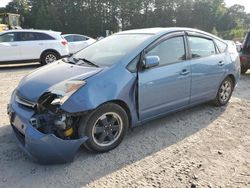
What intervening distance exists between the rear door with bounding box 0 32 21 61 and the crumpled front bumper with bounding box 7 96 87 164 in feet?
29.0

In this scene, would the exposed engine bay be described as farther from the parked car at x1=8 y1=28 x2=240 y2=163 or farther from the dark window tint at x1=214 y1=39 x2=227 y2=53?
the dark window tint at x1=214 y1=39 x2=227 y2=53

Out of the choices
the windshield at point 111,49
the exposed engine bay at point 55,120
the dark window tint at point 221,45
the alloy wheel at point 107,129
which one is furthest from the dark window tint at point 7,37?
the alloy wheel at point 107,129

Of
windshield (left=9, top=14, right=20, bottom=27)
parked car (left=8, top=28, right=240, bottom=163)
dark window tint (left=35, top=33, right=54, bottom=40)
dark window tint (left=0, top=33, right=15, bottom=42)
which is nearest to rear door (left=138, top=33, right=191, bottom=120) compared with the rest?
parked car (left=8, top=28, right=240, bottom=163)

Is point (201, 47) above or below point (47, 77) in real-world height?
above

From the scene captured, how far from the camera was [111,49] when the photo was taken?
4711mm

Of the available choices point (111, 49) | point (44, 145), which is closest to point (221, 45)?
point (111, 49)

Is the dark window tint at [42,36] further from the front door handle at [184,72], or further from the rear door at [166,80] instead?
the front door handle at [184,72]

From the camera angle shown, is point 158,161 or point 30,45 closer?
point 158,161

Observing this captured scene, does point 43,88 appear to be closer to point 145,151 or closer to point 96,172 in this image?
point 96,172

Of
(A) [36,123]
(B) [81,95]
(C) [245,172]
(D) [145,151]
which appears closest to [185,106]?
(D) [145,151]

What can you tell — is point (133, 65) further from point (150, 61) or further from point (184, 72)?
point (184, 72)

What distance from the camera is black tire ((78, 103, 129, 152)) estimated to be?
12.3 ft

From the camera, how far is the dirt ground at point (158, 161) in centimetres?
343

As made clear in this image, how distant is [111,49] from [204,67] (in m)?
1.65
